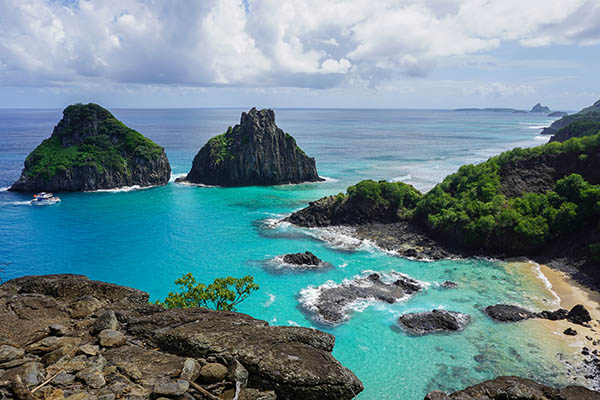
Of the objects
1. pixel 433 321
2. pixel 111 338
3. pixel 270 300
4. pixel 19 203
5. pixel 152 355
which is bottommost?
pixel 270 300

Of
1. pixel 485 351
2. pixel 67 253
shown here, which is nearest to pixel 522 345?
pixel 485 351

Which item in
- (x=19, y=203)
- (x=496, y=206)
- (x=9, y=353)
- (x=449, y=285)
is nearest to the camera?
(x=9, y=353)

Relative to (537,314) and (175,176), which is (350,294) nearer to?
(537,314)

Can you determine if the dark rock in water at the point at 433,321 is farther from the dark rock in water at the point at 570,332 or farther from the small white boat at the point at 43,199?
the small white boat at the point at 43,199

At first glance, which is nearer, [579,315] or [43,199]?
[579,315]

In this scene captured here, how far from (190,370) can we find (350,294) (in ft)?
145

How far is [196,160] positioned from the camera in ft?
456

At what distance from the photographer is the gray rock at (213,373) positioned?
503 inches

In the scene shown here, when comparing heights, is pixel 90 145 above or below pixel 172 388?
below

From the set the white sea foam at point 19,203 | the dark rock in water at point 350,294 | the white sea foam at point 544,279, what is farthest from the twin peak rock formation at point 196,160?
the white sea foam at point 544,279

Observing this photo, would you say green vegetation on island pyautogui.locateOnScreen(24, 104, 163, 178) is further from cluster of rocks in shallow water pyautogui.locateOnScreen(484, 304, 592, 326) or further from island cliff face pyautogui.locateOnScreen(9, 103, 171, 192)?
cluster of rocks in shallow water pyautogui.locateOnScreen(484, 304, 592, 326)

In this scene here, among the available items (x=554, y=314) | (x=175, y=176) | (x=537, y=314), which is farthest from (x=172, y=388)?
(x=175, y=176)

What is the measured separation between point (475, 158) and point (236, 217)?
137 meters

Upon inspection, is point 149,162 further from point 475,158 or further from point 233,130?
point 475,158
